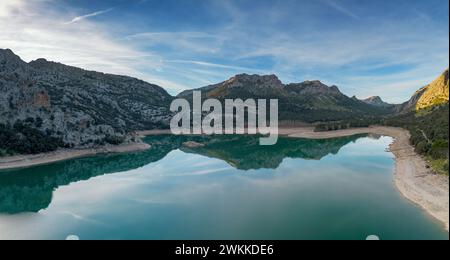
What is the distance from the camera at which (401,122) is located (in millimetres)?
111375

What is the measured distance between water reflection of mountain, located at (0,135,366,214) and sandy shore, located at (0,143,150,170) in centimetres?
244

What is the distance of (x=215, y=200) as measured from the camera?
37688 mm

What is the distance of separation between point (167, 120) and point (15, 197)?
A: 4313 inches

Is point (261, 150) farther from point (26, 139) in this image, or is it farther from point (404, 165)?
point (26, 139)

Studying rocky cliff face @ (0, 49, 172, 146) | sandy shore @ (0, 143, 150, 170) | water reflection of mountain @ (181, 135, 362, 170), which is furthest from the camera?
rocky cliff face @ (0, 49, 172, 146)

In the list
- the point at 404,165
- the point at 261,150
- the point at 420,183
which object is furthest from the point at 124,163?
the point at 420,183

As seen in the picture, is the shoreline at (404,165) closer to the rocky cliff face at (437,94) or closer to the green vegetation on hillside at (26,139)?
the green vegetation on hillside at (26,139)

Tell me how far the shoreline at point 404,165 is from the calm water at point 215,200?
1.45 metres

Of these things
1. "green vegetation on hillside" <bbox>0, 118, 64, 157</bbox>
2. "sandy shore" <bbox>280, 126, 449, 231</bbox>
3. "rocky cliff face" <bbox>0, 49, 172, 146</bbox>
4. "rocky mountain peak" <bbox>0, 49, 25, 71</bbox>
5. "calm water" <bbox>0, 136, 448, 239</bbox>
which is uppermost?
"rocky mountain peak" <bbox>0, 49, 25, 71</bbox>

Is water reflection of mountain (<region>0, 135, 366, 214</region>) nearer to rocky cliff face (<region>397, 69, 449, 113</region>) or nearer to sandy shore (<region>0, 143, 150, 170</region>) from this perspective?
sandy shore (<region>0, 143, 150, 170</region>)

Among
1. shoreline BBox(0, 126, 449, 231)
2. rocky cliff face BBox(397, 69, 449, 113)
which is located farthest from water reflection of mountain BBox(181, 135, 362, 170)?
rocky cliff face BBox(397, 69, 449, 113)

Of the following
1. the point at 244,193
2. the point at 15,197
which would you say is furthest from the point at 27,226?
the point at 244,193

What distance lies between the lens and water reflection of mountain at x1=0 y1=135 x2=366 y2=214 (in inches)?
1833

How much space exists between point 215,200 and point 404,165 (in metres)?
31.9
